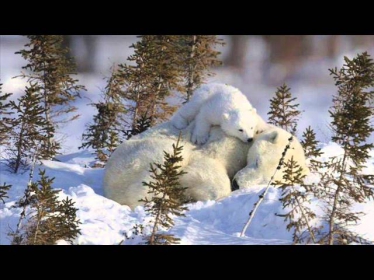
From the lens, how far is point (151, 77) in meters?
15.5

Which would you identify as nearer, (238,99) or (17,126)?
(238,99)

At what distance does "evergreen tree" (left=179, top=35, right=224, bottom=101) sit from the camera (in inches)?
691

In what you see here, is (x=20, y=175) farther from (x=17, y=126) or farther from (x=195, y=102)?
(x=195, y=102)

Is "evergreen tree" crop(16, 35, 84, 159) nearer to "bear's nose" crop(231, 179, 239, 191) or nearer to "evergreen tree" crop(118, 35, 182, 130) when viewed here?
"evergreen tree" crop(118, 35, 182, 130)

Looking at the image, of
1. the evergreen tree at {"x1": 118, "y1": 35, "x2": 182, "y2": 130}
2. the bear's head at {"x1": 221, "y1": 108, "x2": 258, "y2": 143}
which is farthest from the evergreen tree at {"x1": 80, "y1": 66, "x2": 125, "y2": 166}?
the bear's head at {"x1": 221, "y1": 108, "x2": 258, "y2": 143}

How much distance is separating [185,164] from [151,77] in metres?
6.22

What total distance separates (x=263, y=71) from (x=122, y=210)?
12.2 meters

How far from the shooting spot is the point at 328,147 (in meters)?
12.4

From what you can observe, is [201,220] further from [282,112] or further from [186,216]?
[282,112]

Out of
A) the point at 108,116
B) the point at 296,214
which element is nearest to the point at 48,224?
the point at 296,214

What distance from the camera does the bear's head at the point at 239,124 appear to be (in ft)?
32.0

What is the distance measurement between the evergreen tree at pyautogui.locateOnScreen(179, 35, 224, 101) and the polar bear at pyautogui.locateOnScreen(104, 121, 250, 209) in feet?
24.6

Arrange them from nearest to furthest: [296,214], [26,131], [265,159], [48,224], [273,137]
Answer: [48,224] < [296,214] < [265,159] < [273,137] < [26,131]
